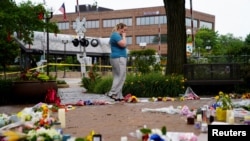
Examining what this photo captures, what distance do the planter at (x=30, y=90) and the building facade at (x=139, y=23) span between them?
7092 centimetres

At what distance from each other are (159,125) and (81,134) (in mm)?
1453

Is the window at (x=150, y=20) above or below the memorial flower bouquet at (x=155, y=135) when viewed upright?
above

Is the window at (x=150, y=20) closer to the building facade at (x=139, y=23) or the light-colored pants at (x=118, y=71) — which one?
the building facade at (x=139, y=23)

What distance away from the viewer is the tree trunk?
1599 cm

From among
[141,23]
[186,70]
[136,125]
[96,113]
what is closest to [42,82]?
[96,113]

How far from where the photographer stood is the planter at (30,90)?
13.0 m

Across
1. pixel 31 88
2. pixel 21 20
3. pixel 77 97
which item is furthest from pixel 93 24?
pixel 31 88

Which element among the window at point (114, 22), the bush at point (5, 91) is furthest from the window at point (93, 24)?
the bush at point (5, 91)

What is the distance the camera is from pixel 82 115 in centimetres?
920

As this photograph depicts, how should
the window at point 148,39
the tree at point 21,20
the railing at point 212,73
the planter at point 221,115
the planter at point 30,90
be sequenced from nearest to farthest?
the planter at point 221,115 → the tree at point 21,20 → the planter at point 30,90 → the railing at point 212,73 → the window at point 148,39

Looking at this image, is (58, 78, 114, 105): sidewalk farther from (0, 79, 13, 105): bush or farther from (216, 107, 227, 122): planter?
(216, 107, 227, 122): planter

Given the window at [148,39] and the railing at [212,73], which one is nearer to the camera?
the railing at [212,73]

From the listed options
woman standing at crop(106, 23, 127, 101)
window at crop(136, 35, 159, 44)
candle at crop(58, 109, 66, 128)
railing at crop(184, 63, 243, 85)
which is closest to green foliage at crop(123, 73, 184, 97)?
railing at crop(184, 63, 243, 85)

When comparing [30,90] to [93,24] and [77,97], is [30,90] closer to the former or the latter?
[77,97]
